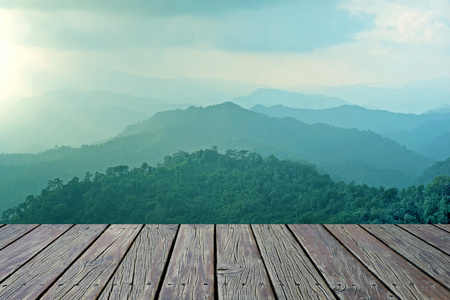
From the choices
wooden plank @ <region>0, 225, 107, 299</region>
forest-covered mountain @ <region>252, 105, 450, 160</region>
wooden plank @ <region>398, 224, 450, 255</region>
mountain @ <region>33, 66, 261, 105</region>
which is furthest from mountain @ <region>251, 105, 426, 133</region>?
wooden plank @ <region>0, 225, 107, 299</region>

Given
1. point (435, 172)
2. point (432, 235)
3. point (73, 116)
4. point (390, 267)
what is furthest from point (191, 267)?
point (73, 116)

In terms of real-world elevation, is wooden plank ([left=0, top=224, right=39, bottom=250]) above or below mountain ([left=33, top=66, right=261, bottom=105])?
below

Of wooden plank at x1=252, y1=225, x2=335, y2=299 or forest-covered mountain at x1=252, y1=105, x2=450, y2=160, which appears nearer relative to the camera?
wooden plank at x1=252, y1=225, x2=335, y2=299

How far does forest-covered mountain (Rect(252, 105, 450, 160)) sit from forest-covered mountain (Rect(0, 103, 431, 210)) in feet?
7.00

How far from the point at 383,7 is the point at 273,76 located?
9.76 meters

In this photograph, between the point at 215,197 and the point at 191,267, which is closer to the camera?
the point at 191,267

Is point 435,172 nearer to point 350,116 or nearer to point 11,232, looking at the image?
point 350,116

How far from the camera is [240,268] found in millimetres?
1295

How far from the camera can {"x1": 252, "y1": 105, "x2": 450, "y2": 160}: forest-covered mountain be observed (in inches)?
1292

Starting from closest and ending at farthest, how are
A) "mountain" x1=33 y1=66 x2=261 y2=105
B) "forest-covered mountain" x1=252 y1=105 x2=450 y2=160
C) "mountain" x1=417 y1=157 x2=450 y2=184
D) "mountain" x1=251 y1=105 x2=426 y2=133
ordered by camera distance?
1. "mountain" x1=417 y1=157 x2=450 y2=184
2. "forest-covered mountain" x1=252 y1=105 x2=450 y2=160
3. "mountain" x1=33 y1=66 x2=261 y2=105
4. "mountain" x1=251 y1=105 x2=426 y2=133

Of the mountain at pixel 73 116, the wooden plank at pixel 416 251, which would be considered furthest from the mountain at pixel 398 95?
the wooden plank at pixel 416 251

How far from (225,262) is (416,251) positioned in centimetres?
77

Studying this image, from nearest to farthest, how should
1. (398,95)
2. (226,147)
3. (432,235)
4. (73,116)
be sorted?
→ (432,235) < (226,147) < (398,95) < (73,116)

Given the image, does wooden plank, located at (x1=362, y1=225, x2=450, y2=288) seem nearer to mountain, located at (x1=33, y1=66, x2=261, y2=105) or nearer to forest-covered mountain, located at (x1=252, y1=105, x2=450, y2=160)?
forest-covered mountain, located at (x1=252, y1=105, x2=450, y2=160)
